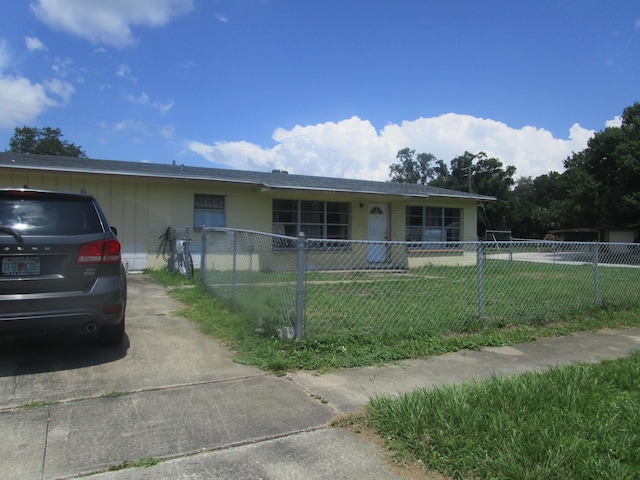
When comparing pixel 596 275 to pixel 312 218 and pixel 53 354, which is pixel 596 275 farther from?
pixel 312 218

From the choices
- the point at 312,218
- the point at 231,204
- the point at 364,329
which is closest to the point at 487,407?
the point at 364,329

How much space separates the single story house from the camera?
1198 centimetres

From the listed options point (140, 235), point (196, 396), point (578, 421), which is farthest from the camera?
point (140, 235)

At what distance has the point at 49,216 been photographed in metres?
4.34

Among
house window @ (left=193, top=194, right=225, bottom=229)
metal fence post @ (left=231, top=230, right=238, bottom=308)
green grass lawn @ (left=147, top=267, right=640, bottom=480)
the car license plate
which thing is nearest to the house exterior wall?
house window @ (left=193, top=194, right=225, bottom=229)

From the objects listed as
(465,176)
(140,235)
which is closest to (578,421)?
(140,235)

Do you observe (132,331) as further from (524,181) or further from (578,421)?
(524,181)

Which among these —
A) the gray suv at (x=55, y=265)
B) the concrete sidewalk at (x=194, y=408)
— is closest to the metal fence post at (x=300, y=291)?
the concrete sidewalk at (x=194, y=408)

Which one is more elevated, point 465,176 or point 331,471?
point 465,176

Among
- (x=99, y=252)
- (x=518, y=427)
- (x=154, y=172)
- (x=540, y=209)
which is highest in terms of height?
(x=540, y=209)

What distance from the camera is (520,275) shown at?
792 centimetres

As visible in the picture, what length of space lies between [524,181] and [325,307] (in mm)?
82140

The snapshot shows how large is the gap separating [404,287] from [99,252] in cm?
450

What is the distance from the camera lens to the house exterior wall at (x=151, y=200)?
11666mm
